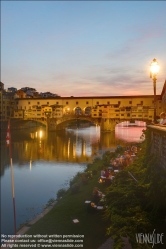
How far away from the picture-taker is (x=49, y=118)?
170ft

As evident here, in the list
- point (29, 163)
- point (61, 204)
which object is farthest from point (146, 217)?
point (29, 163)

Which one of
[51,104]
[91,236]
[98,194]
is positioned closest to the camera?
[91,236]

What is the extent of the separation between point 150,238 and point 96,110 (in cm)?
4658

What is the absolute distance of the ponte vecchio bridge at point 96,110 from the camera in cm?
4834

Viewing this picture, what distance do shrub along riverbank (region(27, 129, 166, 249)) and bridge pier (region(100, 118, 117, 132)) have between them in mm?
39160

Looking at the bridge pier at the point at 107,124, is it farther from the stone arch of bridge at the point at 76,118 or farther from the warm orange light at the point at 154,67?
the warm orange light at the point at 154,67

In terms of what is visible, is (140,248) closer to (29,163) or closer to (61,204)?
(61,204)

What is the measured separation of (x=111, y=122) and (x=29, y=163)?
31.5 metres

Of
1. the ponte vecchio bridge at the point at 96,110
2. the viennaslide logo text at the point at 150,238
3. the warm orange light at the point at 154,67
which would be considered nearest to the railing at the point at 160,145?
the viennaslide logo text at the point at 150,238

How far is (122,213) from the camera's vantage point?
4.94 metres

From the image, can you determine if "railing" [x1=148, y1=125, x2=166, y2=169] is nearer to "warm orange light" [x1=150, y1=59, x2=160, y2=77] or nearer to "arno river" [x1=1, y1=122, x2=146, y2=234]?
"warm orange light" [x1=150, y1=59, x2=160, y2=77]

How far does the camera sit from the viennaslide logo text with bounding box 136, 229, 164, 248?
4.19 meters

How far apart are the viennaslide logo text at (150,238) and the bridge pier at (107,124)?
146 feet

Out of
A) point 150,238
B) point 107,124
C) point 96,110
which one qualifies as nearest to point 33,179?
point 150,238
